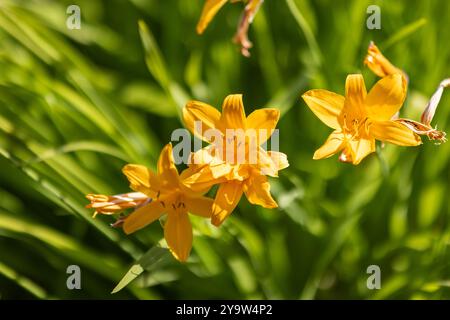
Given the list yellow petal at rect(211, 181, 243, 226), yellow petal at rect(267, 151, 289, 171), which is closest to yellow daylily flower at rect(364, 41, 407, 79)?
yellow petal at rect(267, 151, 289, 171)

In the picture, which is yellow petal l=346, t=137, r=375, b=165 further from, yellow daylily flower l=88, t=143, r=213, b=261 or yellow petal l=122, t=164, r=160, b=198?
yellow petal l=122, t=164, r=160, b=198

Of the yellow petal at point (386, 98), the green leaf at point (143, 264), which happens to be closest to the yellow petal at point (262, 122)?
the yellow petal at point (386, 98)

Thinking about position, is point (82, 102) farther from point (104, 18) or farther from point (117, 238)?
point (104, 18)

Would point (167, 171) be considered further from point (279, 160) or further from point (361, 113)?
point (361, 113)

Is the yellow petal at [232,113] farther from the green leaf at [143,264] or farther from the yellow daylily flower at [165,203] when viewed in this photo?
the green leaf at [143,264]
